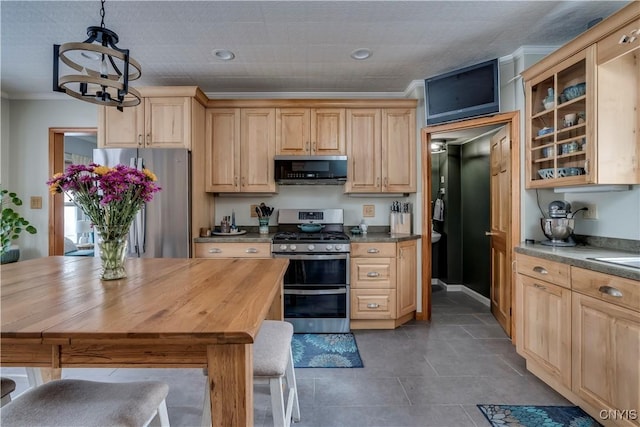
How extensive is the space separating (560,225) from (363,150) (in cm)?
184

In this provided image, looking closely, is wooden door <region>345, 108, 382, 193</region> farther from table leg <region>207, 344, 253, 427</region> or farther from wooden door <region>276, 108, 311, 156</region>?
table leg <region>207, 344, 253, 427</region>

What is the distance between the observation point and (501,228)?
297 cm

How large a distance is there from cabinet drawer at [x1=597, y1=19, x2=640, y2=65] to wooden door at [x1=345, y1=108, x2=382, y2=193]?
180cm

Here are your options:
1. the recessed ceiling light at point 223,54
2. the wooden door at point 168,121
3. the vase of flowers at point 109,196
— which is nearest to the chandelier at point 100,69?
the vase of flowers at point 109,196

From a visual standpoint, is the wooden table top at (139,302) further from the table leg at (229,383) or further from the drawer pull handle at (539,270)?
the drawer pull handle at (539,270)

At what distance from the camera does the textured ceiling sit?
2053 mm

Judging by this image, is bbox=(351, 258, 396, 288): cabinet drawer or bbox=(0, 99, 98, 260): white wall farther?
bbox=(0, 99, 98, 260): white wall

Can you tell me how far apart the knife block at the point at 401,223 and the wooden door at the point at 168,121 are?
2266 mm

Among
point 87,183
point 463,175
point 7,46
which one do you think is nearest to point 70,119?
point 7,46

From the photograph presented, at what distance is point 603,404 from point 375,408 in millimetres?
1170

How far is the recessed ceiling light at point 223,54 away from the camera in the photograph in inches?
103

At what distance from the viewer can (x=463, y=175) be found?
426cm

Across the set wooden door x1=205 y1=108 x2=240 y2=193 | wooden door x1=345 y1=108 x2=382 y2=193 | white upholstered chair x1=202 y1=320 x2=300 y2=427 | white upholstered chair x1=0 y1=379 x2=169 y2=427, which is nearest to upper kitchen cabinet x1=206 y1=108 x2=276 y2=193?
wooden door x1=205 y1=108 x2=240 y2=193

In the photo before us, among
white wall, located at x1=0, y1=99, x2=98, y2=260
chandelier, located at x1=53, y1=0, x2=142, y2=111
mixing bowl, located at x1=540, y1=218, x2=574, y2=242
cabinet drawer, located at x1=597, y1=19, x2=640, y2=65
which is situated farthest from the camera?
white wall, located at x1=0, y1=99, x2=98, y2=260
